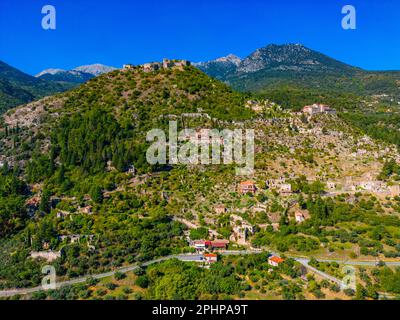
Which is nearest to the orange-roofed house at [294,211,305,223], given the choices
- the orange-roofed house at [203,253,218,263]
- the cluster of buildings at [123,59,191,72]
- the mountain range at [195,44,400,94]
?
the orange-roofed house at [203,253,218,263]

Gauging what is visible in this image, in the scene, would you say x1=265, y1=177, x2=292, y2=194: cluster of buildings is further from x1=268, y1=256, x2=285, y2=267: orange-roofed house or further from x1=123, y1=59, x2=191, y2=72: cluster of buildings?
x1=123, y1=59, x2=191, y2=72: cluster of buildings

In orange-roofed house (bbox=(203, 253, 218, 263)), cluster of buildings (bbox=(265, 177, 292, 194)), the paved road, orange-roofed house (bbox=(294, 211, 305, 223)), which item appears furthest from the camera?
cluster of buildings (bbox=(265, 177, 292, 194))

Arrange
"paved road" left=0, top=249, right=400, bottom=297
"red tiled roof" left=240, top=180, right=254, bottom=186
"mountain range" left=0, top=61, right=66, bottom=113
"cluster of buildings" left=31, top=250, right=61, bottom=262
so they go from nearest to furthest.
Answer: "paved road" left=0, top=249, right=400, bottom=297
"cluster of buildings" left=31, top=250, right=61, bottom=262
"red tiled roof" left=240, top=180, right=254, bottom=186
"mountain range" left=0, top=61, right=66, bottom=113

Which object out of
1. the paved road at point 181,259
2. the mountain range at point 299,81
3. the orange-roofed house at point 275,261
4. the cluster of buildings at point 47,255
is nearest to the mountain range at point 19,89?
the mountain range at point 299,81

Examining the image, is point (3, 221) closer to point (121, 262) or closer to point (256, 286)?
point (121, 262)

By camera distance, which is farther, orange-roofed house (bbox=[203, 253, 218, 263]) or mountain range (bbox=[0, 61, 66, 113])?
mountain range (bbox=[0, 61, 66, 113])

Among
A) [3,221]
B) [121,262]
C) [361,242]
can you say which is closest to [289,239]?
[361,242]
